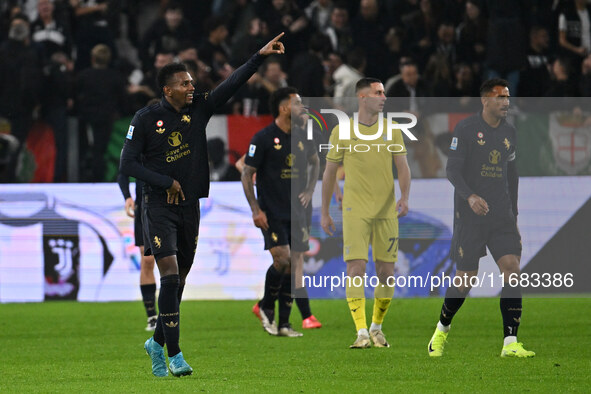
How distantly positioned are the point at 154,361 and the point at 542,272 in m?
4.35

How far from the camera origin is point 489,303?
571 inches

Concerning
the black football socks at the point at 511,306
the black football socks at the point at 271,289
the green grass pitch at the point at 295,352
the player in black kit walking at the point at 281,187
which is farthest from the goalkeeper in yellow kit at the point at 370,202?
the black football socks at the point at 271,289

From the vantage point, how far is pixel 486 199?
9.31 m

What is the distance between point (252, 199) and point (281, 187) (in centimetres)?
43

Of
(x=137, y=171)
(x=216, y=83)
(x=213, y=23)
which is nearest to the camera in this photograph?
(x=137, y=171)

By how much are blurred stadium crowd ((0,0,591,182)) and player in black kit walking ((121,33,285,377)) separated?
7.74 meters

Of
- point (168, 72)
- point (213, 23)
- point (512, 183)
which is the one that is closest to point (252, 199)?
point (512, 183)

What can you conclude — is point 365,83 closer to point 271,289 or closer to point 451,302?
point 451,302

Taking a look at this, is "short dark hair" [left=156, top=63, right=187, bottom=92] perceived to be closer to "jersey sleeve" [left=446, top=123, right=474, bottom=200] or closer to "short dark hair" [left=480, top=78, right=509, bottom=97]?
"jersey sleeve" [left=446, top=123, right=474, bottom=200]

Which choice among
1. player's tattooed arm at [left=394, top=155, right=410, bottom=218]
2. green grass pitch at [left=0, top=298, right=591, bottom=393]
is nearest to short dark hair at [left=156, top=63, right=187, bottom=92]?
green grass pitch at [left=0, top=298, right=591, bottom=393]

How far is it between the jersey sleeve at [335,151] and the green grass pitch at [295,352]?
5.71ft

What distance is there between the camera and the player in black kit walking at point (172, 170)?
26.2ft

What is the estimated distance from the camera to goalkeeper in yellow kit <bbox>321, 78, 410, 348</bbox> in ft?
32.7

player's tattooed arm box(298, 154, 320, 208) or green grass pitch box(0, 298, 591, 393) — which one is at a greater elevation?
player's tattooed arm box(298, 154, 320, 208)
